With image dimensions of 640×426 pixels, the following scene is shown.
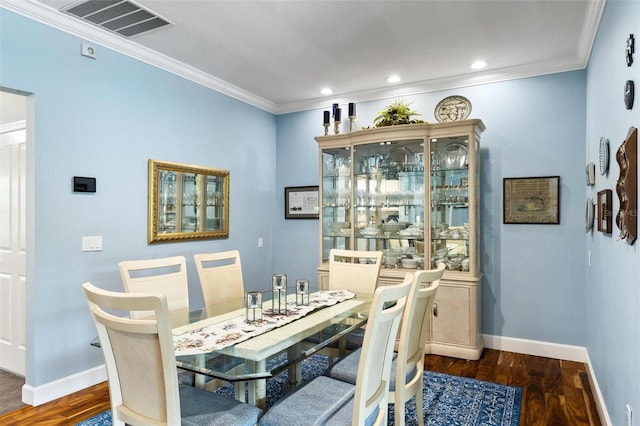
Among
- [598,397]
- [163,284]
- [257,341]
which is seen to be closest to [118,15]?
[163,284]

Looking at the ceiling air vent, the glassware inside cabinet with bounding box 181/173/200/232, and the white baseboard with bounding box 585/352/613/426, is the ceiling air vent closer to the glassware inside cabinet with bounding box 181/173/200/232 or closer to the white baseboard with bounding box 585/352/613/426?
the glassware inside cabinet with bounding box 181/173/200/232

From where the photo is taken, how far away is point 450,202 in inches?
152

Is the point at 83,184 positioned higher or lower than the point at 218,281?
higher

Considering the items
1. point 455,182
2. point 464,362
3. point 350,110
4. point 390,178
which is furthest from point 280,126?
point 464,362

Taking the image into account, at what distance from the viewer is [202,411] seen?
1717 millimetres

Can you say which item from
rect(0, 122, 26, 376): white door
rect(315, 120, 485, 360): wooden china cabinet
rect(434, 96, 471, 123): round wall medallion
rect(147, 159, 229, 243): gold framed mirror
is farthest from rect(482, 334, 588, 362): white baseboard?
rect(0, 122, 26, 376): white door

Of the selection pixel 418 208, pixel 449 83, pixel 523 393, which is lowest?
pixel 523 393

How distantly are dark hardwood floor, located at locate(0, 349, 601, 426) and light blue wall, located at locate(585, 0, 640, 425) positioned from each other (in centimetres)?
27

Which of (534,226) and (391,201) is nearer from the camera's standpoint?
(534,226)

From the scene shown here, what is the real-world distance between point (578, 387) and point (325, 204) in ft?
9.14

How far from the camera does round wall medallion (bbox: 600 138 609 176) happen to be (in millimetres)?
2389

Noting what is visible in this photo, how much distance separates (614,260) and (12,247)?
4.40 meters

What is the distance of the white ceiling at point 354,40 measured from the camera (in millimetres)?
2734

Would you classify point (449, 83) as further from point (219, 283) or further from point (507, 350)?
point (219, 283)
